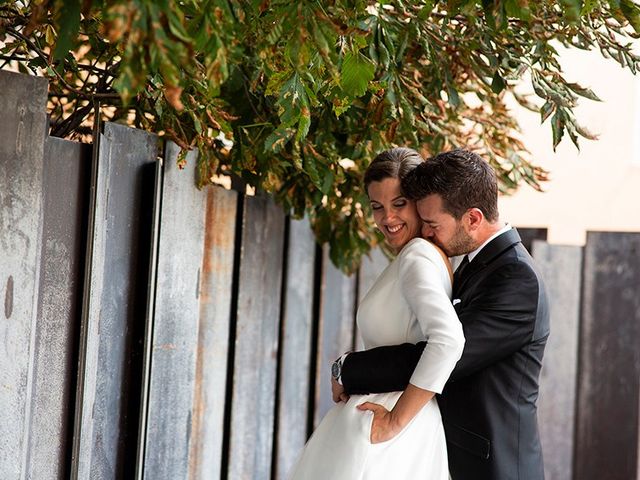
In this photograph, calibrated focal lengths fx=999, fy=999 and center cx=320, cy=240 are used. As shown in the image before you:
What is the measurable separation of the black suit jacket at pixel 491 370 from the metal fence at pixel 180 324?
0.84 m

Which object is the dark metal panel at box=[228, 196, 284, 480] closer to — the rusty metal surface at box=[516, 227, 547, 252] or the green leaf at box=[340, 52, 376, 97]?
the rusty metal surface at box=[516, 227, 547, 252]

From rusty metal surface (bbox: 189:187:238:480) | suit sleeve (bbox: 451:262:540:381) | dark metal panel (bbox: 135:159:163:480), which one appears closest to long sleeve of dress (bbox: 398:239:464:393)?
suit sleeve (bbox: 451:262:540:381)

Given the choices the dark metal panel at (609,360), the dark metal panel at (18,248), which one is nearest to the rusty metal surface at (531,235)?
the dark metal panel at (609,360)

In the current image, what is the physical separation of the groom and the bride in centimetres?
4

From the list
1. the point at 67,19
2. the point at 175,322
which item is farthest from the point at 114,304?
the point at 67,19

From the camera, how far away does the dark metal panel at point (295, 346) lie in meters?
4.32

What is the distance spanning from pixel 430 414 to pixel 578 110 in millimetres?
4175

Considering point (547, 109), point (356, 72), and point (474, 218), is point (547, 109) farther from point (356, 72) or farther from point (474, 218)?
point (356, 72)

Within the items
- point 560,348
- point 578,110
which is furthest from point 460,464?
point 578,110

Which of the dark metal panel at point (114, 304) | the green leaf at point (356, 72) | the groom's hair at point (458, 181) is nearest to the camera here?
the green leaf at point (356, 72)

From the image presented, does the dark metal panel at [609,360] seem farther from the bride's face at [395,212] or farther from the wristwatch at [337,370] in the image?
the wristwatch at [337,370]

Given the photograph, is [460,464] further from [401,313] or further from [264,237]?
[264,237]

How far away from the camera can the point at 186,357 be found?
356 cm

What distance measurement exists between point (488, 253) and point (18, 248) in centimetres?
133
